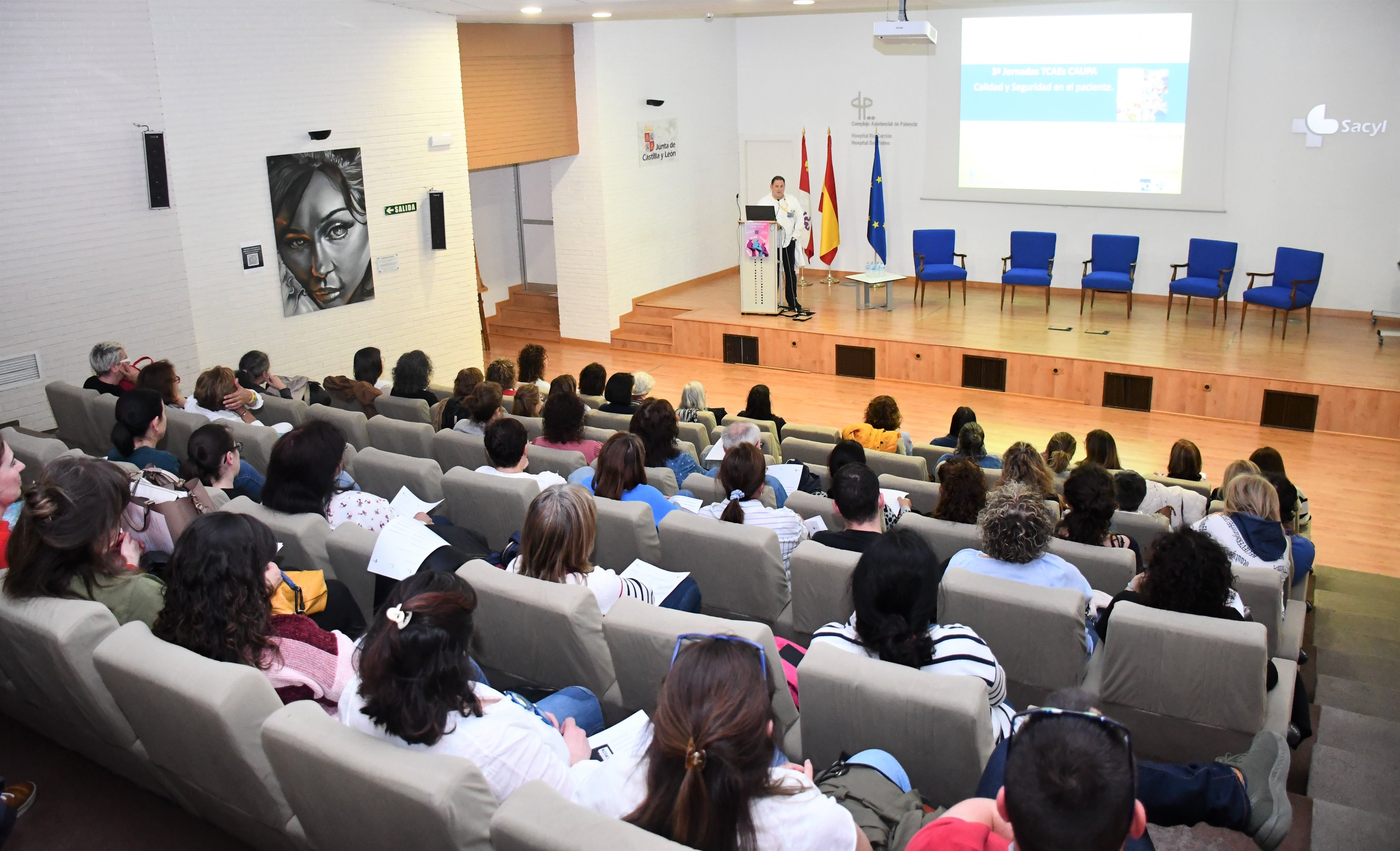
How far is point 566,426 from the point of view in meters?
5.23

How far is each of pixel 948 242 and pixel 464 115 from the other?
559 centimetres

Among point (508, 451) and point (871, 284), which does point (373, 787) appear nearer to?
point (508, 451)

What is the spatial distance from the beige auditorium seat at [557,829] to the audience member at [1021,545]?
189cm

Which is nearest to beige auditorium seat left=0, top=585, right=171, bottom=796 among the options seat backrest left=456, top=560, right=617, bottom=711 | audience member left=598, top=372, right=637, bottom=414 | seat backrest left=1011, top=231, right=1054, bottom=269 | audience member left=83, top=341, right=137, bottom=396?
seat backrest left=456, top=560, right=617, bottom=711

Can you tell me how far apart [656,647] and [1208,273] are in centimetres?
963

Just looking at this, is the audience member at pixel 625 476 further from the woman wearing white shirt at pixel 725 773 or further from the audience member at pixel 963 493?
the woman wearing white shirt at pixel 725 773

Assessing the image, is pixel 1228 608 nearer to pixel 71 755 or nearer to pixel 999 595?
pixel 999 595

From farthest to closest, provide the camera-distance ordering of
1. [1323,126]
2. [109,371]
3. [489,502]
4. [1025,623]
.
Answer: [1323,126] < [109,371] < [489,502] < [1025,623]

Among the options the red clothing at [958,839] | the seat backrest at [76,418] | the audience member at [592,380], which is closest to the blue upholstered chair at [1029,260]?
the audience member at [592,380]

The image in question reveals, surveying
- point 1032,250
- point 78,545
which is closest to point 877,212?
point 1032,250

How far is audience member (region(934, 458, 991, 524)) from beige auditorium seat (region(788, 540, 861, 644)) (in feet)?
2.06

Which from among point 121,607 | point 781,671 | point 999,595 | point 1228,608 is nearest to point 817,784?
point 781,671

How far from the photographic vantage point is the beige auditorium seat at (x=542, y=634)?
2.99 m

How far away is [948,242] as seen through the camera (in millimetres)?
12031
